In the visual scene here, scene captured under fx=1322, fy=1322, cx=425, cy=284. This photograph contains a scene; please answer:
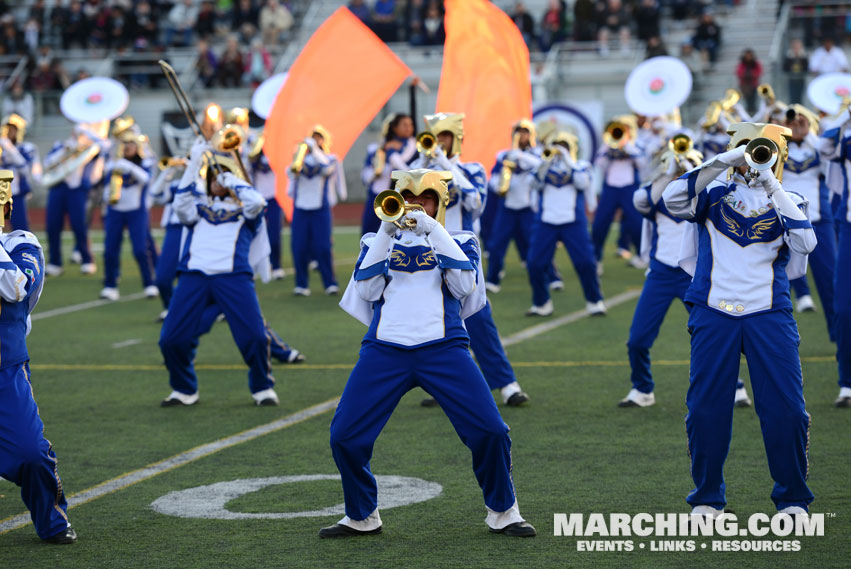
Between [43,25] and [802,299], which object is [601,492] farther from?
[43,25]

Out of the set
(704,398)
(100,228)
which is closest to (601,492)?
(704,398)

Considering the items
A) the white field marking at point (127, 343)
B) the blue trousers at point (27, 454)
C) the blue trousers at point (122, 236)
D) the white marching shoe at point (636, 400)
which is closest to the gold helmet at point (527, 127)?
the blue trousers at point (122, 236)

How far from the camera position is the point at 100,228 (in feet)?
83.4

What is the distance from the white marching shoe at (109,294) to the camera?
15180 millimetres

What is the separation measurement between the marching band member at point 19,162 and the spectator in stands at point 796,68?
12609mm

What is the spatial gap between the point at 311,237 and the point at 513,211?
91.6 inches

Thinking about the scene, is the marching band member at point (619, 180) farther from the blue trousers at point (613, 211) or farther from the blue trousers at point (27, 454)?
the blue trousers at point (27, 454)

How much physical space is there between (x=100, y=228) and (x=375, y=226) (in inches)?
519

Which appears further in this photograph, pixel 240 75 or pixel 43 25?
pixel 43 25

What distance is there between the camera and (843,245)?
8.30 meters

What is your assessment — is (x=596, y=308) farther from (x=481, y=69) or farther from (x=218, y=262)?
(x=218, y=262)

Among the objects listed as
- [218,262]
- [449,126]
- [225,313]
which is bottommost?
[225,313]

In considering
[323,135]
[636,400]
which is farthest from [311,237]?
[636,400]

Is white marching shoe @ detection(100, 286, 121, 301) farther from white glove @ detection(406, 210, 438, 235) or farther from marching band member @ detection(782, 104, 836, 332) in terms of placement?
white glove @ detection(406, 210, 438, 235)
